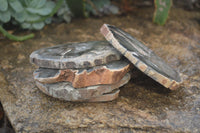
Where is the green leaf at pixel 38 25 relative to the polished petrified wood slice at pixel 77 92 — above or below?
below

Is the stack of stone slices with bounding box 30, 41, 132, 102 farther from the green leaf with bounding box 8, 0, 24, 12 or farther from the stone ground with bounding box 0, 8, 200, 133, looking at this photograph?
the green leaf with bounding box 8, 0, 24, 12

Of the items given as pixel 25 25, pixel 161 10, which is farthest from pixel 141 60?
pixel 25 25

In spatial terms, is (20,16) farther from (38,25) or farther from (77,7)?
(77,7)

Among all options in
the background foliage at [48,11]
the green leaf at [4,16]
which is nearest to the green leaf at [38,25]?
the background foliage at [48,11]

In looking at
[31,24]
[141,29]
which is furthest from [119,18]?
[31,24]

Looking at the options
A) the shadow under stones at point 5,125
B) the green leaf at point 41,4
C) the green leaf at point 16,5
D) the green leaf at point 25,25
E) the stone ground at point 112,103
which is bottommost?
the shadow under stones at point 5,125

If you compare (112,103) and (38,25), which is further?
(38,25)

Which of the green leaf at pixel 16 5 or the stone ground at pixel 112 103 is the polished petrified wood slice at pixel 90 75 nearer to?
the stone ground at pixel 112 103
